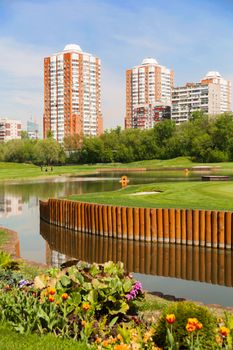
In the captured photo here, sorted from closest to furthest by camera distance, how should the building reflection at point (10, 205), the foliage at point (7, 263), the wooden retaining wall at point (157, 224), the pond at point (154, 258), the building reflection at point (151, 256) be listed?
the foliage at point (7, 263) < the pond at point (154, 258) < the building reflection at point (151, 256) < the wooden retaining wall at point (157, 224) < the building reflection at point (10, 205)

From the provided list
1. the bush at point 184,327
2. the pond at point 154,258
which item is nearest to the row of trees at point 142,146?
the pond at point 154,258

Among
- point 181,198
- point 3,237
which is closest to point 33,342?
point 3,237

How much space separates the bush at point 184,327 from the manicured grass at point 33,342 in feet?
3.29

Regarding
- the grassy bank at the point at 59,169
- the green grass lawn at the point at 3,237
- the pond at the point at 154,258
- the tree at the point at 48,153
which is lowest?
the pond at the point at 154,258

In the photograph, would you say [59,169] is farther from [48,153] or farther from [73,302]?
[73,302]

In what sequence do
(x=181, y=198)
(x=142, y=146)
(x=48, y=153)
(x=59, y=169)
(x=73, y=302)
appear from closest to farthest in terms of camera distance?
(x=73, y=302)
(x=181, y=198)
(x=59, y=169)
(x=48, y=153)
(x=142, y=146)

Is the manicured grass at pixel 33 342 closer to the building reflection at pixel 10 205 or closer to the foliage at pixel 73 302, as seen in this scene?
the foliage at pixel 73 302

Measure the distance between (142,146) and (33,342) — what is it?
424ft

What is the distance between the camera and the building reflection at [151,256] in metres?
15.7

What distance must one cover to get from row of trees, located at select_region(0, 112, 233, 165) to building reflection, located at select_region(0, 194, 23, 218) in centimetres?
8028

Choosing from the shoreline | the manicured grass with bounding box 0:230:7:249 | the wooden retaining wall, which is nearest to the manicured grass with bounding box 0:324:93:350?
the shoreline

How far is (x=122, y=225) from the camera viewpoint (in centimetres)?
2109

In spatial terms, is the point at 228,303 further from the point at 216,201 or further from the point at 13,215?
the point at 13,215

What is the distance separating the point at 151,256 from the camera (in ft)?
59.1
